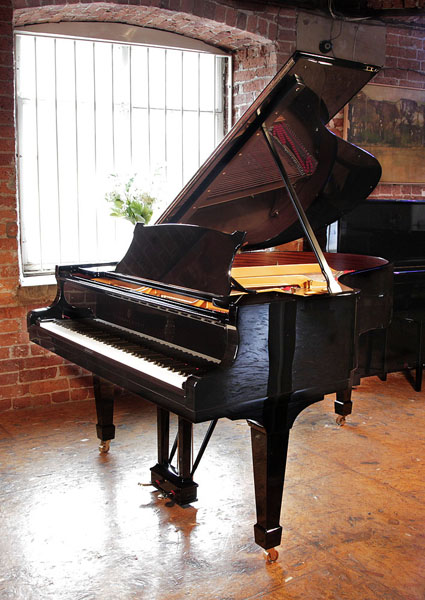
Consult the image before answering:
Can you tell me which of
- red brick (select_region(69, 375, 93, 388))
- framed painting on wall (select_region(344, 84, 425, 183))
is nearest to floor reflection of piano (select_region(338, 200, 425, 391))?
framed painting on wall (select_region(344, 84, 425, 183))

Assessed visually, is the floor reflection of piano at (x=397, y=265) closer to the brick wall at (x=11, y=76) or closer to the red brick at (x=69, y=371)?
the brick wall at (x=11, y=76)

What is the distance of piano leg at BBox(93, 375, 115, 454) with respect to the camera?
11.8 feet

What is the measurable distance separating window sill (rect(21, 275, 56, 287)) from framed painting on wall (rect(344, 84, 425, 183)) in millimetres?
2708

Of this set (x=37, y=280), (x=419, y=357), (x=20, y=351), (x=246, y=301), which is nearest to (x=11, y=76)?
(x=37, y=280)

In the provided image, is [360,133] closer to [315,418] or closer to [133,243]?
[315,418]

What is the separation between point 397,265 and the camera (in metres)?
5.43

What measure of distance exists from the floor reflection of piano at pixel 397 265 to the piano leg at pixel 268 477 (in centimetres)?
239

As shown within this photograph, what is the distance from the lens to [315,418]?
4410 millimetres

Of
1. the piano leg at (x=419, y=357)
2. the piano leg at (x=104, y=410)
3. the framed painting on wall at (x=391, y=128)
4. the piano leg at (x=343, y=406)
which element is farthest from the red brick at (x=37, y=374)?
the framed painting on wall at (x=391, y=128)

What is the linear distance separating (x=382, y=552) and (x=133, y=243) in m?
1.74

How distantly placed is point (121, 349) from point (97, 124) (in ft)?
8.88

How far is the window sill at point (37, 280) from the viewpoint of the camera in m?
4.48

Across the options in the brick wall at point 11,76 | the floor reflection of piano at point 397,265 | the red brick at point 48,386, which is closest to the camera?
the brick wall at point 11,76

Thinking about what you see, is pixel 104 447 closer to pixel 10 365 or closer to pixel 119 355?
pixel 10 365
